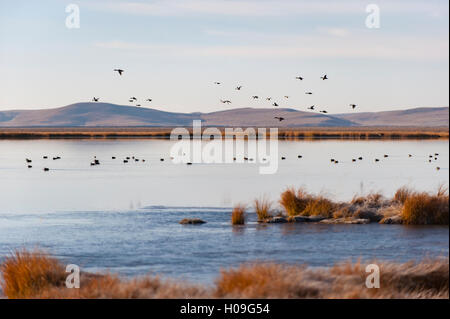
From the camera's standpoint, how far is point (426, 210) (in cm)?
2381

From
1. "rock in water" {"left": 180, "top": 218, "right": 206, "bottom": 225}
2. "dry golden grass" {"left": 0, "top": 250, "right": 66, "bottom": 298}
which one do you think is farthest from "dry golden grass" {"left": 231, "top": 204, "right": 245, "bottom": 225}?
"dry golden grass" {"left": 0, "top": 250, "right": 66, "bottom": 298}

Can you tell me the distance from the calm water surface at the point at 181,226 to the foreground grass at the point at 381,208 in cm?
76

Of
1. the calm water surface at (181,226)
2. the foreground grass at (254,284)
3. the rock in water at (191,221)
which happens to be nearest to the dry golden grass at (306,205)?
the calm water surface at (181,226)

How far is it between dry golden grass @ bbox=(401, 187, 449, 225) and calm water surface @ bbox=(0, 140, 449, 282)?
767mm

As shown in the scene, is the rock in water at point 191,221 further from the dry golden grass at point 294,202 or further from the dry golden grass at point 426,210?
the dry golden grass at point 426,210

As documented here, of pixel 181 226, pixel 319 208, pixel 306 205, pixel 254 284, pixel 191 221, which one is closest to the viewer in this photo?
pixel 254 284

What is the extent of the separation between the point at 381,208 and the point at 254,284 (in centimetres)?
1375

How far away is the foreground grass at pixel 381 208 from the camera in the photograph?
23.8 metres

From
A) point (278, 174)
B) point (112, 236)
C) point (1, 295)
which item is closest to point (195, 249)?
point (112, 236)

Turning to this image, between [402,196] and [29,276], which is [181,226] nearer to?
[402,196]

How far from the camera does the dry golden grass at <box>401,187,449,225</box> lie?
2370 centimetres

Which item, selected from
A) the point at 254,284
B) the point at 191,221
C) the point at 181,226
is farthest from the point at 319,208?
the point at 254,284
